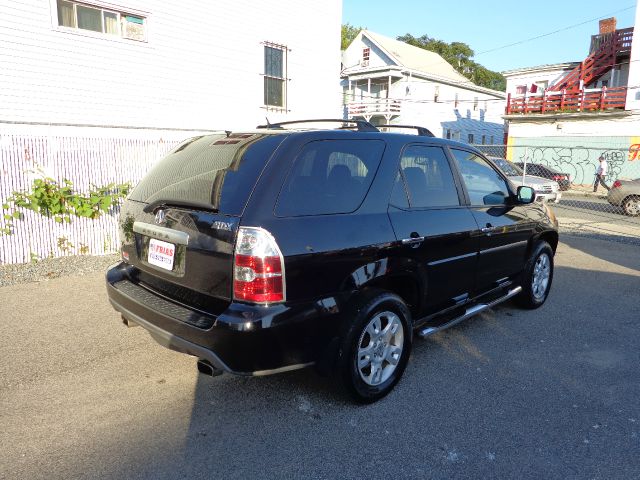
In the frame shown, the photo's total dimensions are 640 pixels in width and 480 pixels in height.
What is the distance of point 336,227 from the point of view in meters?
2.85

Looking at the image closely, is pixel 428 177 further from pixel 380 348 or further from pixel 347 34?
pixel 347 34

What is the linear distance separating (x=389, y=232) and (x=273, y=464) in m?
1.60

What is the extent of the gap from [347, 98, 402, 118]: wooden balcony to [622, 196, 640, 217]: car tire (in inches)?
664

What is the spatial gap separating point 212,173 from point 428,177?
174cm

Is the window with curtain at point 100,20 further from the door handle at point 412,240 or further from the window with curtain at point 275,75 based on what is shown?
the door handle at point 412,240

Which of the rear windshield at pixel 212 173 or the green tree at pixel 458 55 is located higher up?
the green tree at pixel 458 55

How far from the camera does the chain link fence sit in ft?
37.7

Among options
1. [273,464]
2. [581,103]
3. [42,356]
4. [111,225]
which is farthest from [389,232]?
[581,103]

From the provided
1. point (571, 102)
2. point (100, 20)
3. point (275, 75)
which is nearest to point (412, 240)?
point (100, 20)

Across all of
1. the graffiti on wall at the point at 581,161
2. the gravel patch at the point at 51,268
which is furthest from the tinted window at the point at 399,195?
the graffiti on wall at the point at 581,161

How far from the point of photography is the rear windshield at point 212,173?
107 inches

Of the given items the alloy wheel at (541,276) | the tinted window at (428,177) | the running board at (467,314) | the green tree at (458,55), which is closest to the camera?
the tinted window at (428,177)

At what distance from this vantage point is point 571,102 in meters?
24.0

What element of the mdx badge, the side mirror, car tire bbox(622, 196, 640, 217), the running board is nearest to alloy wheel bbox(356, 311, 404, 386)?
the running board
